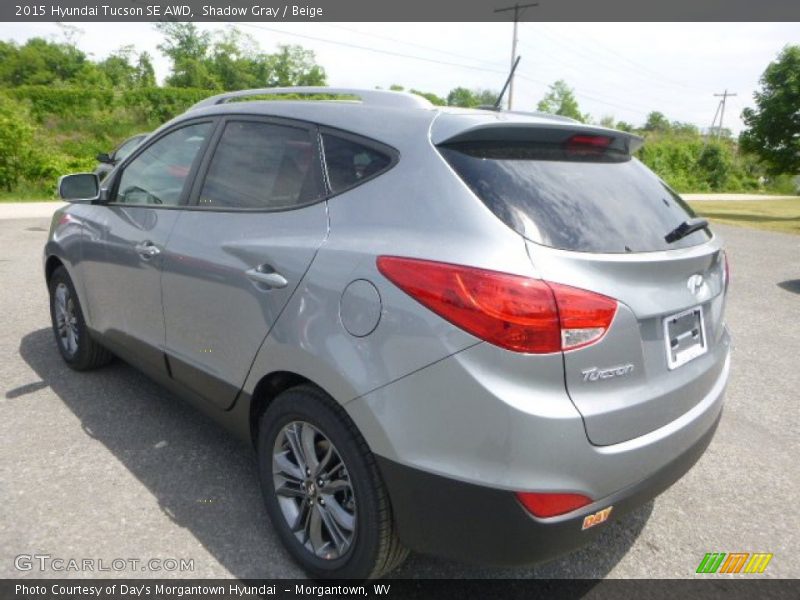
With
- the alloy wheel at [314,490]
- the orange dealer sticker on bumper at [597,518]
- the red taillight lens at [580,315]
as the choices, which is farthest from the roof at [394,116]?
the orange dealer sticker on bumper at [597,518]

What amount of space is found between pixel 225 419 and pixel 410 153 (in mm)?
1455

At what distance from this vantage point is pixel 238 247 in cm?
231

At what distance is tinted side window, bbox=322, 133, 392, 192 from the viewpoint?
200cm

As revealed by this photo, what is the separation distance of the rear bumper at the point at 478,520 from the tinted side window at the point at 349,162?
0.98m

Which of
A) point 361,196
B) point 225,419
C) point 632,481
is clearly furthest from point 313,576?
point 361,196

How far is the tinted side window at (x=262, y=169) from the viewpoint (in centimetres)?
224

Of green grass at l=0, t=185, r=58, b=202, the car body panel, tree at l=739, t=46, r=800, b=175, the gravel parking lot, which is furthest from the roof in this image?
tree at l=739, t=46, r=800, b=175

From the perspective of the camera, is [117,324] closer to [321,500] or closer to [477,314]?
[321,500]

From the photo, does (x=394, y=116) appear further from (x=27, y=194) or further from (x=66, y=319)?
(x=27, y=194)

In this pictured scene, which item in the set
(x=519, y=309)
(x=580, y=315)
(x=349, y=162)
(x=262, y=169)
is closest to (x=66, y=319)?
(x=262, y=169)

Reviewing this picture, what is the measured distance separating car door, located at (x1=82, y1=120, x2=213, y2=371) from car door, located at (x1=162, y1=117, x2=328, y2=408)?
148mm

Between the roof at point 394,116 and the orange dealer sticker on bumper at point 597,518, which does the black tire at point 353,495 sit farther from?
the roof at point 394,116

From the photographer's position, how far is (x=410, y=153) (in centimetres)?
191

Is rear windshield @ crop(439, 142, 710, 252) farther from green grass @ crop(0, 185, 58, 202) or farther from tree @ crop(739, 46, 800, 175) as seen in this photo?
tree @ crop(739, 46, 800, 175)
